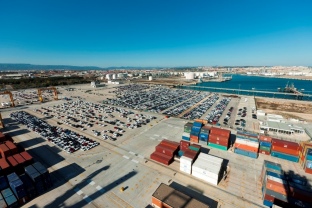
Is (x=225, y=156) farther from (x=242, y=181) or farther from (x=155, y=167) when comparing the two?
(x=155, y=167)

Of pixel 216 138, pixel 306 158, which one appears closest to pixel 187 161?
pixel 216 138

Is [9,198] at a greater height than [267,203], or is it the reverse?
[9,198]

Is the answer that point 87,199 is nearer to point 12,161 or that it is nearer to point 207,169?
point 12,161

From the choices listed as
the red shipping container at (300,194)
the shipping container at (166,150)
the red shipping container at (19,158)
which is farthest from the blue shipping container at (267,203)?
the red shipping container at (19,158)

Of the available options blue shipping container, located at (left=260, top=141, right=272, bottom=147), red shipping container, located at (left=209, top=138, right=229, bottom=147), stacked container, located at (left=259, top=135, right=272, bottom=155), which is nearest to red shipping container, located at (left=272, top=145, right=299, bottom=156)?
blue shipping container, located at (left=260, top=141, right=272, bottom=147)

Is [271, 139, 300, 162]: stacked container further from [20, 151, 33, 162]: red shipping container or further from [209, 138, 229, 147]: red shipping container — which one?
[20, 151, 33, 162]: red shipping container

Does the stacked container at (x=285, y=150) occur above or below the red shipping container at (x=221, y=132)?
below

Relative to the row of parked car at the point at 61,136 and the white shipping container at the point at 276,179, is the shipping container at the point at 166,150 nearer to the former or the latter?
the white shipping container at the point at 276,179
